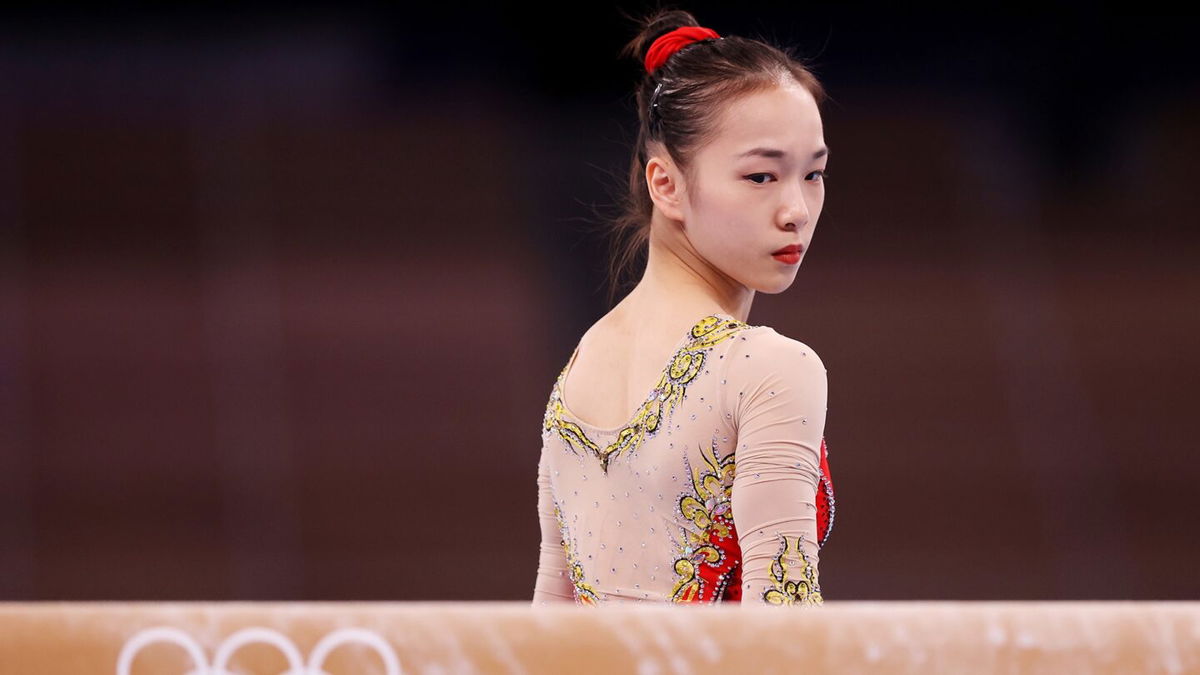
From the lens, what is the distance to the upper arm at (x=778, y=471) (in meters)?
1.11

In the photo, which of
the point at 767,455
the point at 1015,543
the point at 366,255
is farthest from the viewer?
the point at 366,255

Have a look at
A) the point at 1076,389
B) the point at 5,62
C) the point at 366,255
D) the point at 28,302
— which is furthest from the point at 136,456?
the point at 1076,389

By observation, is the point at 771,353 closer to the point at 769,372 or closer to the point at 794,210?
the point at 769,372

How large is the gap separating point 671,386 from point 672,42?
0.42m

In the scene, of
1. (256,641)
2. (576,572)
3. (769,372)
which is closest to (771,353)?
(769,372)

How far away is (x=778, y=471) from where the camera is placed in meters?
1.12

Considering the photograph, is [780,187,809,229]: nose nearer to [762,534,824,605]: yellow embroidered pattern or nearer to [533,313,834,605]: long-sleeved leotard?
[533,313,834,605]: long-sleeved leotard

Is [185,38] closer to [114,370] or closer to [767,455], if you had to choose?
[114,370]

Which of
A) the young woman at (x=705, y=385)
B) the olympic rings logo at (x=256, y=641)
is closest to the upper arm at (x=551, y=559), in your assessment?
the young woman at (x=705, y=385)

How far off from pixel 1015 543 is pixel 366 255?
2493 millimetres

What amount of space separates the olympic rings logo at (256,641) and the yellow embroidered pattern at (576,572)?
0.67m

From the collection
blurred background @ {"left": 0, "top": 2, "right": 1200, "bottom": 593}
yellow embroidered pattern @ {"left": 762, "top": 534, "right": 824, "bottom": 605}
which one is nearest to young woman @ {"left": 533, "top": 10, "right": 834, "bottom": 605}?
A: yellow embroidered pattern @ {"left": 762, "top": 534, "right": 824, "bottom": 605}

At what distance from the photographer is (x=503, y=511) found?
426 centimetres

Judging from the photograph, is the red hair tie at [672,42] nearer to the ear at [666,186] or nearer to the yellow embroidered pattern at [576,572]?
the ear at [666,186]
